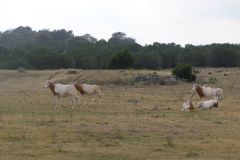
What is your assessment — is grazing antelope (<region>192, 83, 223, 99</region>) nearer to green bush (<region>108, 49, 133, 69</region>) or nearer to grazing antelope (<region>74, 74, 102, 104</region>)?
grazing antelope (<region>74, 74, 102, 104</region>)

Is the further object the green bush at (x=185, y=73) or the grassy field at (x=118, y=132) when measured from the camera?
the green bush at (x=185, y=73)

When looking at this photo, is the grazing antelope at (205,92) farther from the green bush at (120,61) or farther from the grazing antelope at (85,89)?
the green bush at (120,61)

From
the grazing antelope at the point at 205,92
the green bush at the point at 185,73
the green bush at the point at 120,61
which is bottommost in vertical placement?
the grazing antelope at the point at 205,92

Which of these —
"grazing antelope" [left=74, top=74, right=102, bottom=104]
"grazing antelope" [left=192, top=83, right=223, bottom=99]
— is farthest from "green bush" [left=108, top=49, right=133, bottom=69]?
"grazing antelope" [left=74, top=74, right=102, bottom=104]

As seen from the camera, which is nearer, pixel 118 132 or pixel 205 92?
pixel 118 132

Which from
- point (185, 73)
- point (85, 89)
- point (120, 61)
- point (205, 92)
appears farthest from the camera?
point (120, 61)

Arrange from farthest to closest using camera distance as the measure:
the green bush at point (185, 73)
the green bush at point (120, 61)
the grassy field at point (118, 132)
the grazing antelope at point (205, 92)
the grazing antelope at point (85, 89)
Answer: the green bush at point (120, 61) < the green bush at point (185, 73) < the grazing antelope at point (205, 92) < the grazing antelope at point (85, 89) < the grassy field at point (118, 132)

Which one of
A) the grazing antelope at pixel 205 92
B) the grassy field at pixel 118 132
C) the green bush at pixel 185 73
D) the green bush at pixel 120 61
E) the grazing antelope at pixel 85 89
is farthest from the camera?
the green bush at pixel 120 61

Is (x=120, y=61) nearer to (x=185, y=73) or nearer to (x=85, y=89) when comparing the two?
(x=185, y=73)

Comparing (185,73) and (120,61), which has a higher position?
(120,61)

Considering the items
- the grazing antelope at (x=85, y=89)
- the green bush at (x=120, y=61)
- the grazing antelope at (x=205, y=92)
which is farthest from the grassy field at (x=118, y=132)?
the green bush at (x=120, y=61)

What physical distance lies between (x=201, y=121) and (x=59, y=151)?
30.0 ft

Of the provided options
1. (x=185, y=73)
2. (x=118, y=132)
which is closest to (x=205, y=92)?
(x=118, y=132)

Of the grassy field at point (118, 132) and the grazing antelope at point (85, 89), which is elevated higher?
the grazing antelope at point (85, 89)
